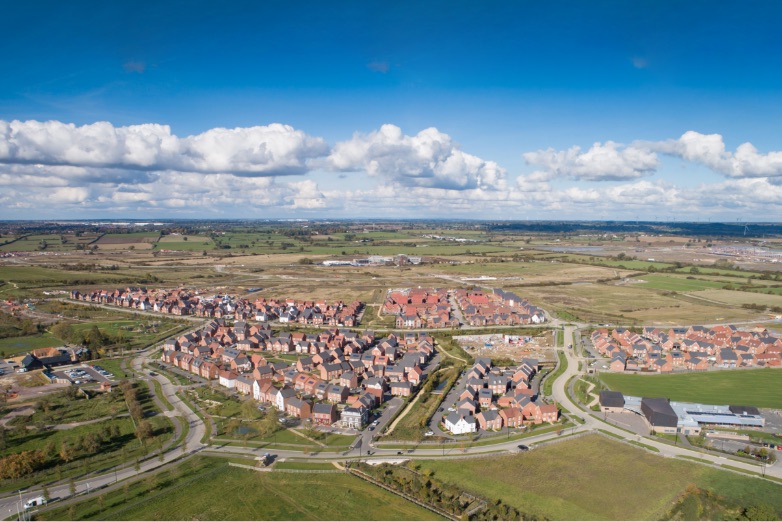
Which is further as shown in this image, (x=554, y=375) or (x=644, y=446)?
(x=554, y=375)

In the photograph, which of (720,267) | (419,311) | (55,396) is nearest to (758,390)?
(419,311)

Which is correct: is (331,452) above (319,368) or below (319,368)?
below

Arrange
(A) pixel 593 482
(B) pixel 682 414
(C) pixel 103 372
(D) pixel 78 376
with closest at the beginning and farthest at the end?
(A) pixel 593 482 → (B) pixel 682 414 → (D) pixel 78 376 → (C) pixel 103 372

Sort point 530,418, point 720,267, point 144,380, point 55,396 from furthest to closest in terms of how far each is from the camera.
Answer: point 720,267 < point 144,380 < point 55,396 < point 530,418

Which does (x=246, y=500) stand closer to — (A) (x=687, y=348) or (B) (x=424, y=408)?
(B) (x=424, y=408)

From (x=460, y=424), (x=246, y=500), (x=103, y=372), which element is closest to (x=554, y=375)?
(x=460, y=424)

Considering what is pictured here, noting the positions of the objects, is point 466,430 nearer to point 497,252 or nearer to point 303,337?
point 303,337

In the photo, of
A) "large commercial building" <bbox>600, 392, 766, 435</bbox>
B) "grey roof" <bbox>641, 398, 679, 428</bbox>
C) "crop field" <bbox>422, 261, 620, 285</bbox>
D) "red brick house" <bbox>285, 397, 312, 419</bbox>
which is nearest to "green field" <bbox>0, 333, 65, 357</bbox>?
"red brick house" <bbox>285, 397, 312, 419</bbox>
